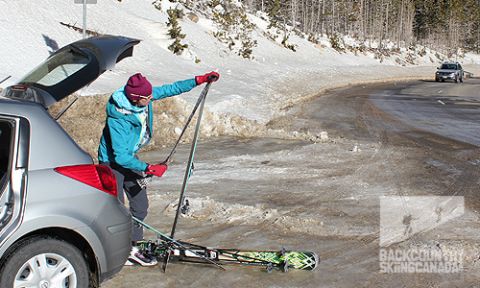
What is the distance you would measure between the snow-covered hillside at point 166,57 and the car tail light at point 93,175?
29.4ft

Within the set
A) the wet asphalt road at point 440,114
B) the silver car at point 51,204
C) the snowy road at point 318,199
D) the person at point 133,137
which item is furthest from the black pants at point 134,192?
the wet asphalt road at point 440,114

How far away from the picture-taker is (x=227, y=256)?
Answer: 4996 millimetres

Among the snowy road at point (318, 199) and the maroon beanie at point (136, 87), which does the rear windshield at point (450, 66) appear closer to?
the snowy road at point (318, 199)

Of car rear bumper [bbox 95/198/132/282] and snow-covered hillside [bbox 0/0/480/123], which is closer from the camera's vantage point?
car rear bumper [bbox 95/198/132/282]

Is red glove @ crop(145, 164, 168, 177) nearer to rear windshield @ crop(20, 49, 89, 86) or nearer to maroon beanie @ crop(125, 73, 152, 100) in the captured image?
maroon beanie @ crop(125, 73, 152, 100)

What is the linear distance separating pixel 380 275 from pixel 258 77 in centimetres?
2589

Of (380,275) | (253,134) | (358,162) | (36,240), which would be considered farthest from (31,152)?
(253,134)

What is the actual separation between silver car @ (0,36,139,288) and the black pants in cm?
84

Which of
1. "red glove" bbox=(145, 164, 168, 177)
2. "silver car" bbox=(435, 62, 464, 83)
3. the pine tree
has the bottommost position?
"silver car" bbox=(435, 62, 464, 83)

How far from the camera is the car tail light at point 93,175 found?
3.75 metres

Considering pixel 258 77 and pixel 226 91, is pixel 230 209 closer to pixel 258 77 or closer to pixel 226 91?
pixel 226 91

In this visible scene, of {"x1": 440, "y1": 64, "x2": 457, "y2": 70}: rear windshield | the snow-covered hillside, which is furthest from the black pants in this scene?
{"x1": 440, "y1": 64, "x2": 457, "y2": 70}: rear windshield

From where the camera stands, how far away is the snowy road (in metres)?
4.82

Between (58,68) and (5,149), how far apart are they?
0.72 metres
